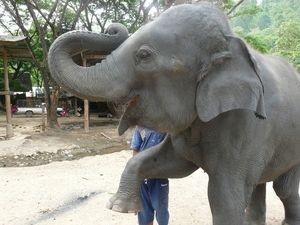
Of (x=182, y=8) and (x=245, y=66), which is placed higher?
(x=182, y=8)

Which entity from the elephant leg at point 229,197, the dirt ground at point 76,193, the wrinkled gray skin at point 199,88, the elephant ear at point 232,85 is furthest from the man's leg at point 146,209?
the elephant ear at point 232,85

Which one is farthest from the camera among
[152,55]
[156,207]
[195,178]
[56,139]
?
[56,139]

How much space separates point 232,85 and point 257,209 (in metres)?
1.75

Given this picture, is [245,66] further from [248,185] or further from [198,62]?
[248,185]

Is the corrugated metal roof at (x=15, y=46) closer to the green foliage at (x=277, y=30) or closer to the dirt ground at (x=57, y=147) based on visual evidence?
the dirt ground at (x=57, y=147)

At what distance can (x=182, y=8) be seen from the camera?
1.66 m

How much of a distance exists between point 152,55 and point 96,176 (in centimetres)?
425

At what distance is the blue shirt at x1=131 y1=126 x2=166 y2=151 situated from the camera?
107 inches

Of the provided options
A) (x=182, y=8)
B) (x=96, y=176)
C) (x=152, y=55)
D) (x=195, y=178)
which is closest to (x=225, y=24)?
(x=182, y=8)

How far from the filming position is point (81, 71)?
1.53 metres

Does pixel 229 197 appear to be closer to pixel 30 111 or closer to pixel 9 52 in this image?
pixel 9 52

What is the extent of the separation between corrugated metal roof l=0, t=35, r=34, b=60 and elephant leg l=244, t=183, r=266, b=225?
7.82 metres

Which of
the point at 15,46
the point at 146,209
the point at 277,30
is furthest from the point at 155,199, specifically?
the point at 277,30

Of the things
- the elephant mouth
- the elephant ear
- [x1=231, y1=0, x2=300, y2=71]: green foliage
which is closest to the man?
the elephant mouth
